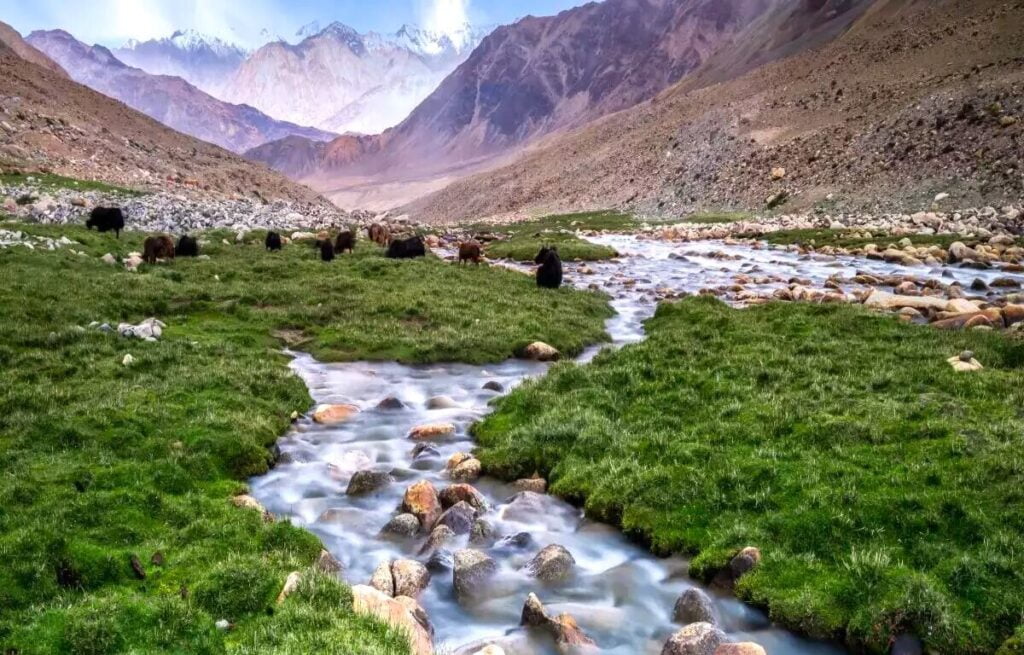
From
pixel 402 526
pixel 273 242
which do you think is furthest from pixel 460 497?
pixel 273 242

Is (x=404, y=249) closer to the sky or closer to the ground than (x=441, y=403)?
closer to the sky

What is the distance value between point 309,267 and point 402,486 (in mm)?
18601

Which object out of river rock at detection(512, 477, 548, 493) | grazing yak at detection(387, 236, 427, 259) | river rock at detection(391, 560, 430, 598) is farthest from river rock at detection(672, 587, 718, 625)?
grazing yak at detection(387, 236, 427, 259)

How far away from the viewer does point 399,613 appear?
7.61 metres

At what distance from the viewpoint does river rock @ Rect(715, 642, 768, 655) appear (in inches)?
273

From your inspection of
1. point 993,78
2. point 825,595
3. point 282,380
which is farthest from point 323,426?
point 993,78

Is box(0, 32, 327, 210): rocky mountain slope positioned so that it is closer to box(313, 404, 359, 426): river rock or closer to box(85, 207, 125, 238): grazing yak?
box(85, 207, 125, 238): grazing yak

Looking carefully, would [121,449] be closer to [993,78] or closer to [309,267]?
[309,267]

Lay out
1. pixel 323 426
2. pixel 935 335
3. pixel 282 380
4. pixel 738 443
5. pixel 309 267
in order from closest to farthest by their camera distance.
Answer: pixel 738 443 → pixel 323 426 → pixel 282 380 → pixel 935 335 → pixel 309 267

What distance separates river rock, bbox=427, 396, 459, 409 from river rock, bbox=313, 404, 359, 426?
154 centimetres

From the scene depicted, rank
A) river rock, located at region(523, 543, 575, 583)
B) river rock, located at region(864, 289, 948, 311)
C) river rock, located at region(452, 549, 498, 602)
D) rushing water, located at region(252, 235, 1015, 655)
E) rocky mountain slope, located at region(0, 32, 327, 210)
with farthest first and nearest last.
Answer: rocky mountain slope, located at region(0, 32, 327, 210) → river rock, located at region(864, 289, 948, 311) → river rock, located at region(523, 543, 575, 583) → river rock, located at region(452, 549, 498, 602) → rushing water, located at region(252, 235, 1015, 655)

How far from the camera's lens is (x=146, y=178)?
6506cm

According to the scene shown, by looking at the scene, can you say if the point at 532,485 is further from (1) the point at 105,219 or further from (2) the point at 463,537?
(1) the point at 105,219

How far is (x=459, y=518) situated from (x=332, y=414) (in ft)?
16.9
